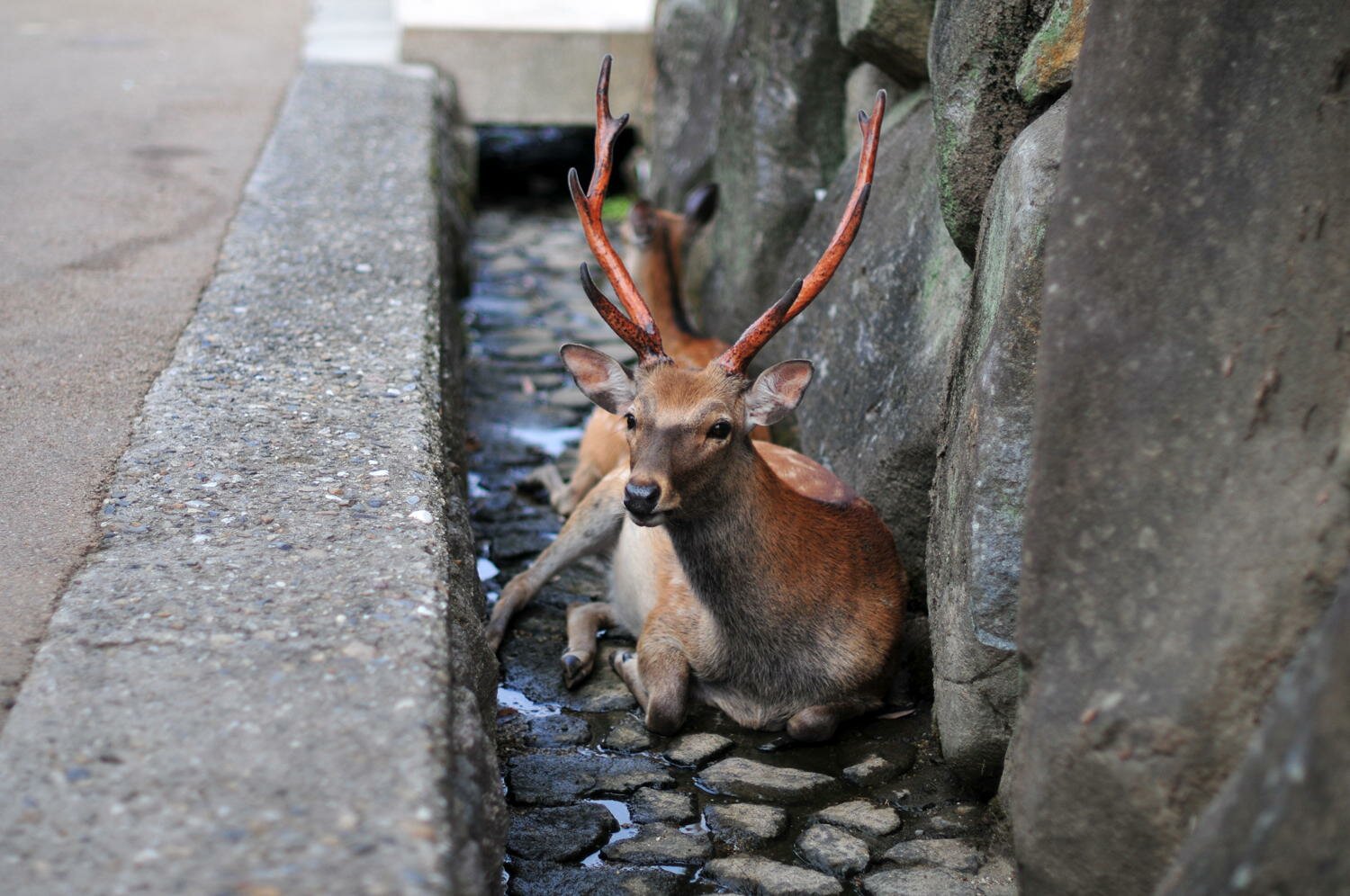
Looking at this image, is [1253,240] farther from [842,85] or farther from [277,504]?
[842,85]

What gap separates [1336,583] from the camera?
2.32 m

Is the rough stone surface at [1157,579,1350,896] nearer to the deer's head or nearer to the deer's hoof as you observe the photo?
the deer's head

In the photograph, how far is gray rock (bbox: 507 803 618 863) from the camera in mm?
3174

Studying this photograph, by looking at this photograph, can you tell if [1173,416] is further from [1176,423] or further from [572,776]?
[572,776]

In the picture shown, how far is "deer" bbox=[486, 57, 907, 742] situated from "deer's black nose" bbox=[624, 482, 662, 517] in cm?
6

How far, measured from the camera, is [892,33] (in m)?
4.89

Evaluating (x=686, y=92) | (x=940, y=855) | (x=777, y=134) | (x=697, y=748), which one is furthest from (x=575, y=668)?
(x=686, y=92)

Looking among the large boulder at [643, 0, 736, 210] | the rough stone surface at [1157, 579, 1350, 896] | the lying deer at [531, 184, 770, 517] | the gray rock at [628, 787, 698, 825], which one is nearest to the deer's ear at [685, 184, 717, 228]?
the lying deer at [531, 184, 770, 517]

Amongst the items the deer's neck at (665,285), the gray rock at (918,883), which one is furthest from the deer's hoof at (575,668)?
the deer's neck at (665,285)

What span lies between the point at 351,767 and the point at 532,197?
330 inches

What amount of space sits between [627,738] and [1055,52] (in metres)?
2.15

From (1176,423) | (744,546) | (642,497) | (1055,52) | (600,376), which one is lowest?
(744,546)

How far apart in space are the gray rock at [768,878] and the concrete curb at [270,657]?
648 mm

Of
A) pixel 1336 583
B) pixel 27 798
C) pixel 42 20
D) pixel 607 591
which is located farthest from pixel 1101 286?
pixel 42 20
